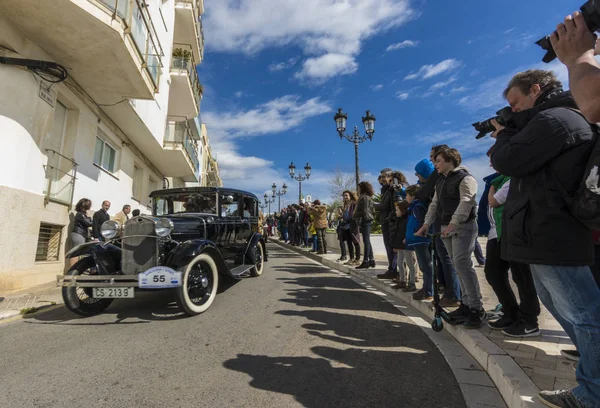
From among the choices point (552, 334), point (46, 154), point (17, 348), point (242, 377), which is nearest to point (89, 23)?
point (46, 154)

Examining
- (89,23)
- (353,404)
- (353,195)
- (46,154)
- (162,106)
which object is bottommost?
(353,404)

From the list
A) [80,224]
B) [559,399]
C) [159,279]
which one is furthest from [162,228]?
[80,224]

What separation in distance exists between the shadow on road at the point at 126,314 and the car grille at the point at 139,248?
53 centimetres

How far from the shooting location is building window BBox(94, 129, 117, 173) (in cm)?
931

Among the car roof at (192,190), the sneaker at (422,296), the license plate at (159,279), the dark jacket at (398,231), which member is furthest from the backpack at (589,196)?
the car roof at (192,190)

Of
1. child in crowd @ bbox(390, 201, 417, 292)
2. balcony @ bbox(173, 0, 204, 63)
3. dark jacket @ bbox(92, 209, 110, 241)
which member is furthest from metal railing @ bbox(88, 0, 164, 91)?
child in crowd @ bbox(390, 201, 417, 292)

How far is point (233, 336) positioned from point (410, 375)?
5.56ft

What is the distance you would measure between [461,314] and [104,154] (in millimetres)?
10402

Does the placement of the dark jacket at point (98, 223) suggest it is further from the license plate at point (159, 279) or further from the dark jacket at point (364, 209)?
the dark jacket at point (364, 209)

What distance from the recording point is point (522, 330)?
2785 millimetres

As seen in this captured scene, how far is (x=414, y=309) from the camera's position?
14.0ft

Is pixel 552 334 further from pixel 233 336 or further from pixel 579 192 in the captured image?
pixel 233 336

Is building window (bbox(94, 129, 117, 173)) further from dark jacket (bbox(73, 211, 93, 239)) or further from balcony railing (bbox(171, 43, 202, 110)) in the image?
balcony railing (bbox(171, 43, 202, 110))

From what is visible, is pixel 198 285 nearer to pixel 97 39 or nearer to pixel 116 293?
pixel 116 293
